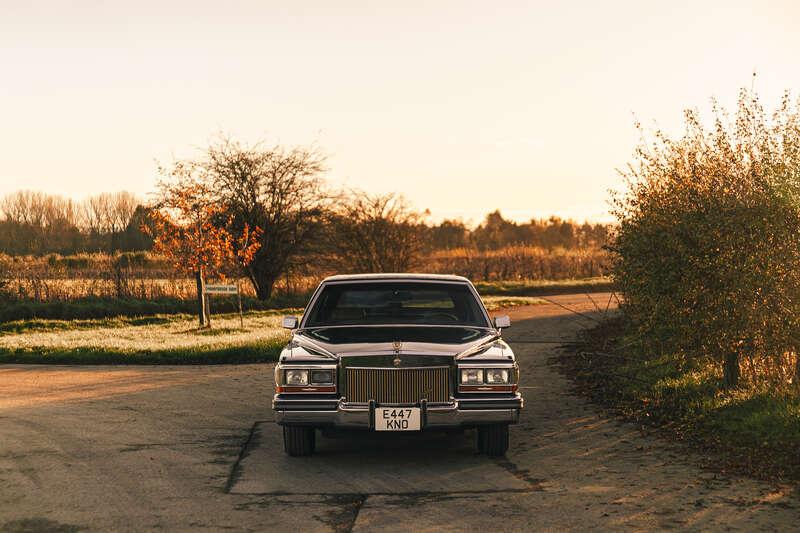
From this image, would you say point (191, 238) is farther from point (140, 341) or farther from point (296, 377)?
point (296, 377)

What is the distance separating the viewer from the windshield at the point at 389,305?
920 cm

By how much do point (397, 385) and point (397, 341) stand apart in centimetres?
44

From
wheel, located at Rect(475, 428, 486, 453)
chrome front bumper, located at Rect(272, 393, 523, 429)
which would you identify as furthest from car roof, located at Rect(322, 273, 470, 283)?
chrome front bumper, located at Rect(272, 393, 523, 429)

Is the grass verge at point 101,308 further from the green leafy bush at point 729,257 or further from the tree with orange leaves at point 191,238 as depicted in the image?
the green leafy bush at point 729,257

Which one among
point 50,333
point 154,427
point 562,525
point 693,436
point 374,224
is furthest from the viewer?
point 374,224

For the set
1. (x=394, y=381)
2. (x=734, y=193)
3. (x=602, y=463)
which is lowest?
(x=602, y=463)

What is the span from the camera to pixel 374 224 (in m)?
34.8

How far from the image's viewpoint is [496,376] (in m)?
7.74

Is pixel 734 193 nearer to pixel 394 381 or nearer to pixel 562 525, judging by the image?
pixel 394 381

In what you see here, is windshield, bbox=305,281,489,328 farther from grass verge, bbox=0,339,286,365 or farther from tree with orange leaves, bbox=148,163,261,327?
tree with orange leaves, bbox=148,163,261,327

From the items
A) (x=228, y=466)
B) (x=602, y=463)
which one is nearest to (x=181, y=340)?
(x=228, y=466)

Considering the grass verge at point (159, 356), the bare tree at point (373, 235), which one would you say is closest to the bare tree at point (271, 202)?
the bare tree at point (373, 235)

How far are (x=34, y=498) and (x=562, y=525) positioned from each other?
3976 millimetres

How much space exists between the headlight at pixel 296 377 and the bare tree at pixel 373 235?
26722mm
